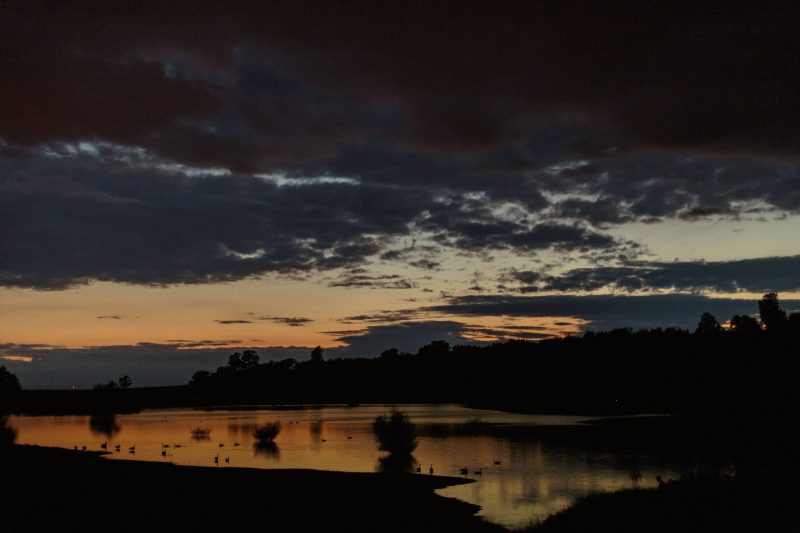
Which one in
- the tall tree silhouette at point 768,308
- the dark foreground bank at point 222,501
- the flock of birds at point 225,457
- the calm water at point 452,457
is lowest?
the calm water at point 452,457

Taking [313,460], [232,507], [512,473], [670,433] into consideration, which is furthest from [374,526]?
[670,433]

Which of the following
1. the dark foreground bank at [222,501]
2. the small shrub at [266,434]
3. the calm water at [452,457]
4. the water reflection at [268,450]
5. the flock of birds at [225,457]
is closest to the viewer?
the dark foreground bank at [222,501]

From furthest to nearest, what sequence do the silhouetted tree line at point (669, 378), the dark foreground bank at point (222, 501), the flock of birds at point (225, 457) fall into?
the silhouetted tree line at point (669, 378) < the flock of birds at point (225, 457) < the dark foreground bank at point (222, 501)

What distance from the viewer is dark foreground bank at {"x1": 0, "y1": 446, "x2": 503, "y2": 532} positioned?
97.9 ft

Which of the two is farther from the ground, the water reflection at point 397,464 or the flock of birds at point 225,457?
the flock of birds at point 225,457

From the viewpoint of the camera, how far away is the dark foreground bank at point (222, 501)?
29.8 meters

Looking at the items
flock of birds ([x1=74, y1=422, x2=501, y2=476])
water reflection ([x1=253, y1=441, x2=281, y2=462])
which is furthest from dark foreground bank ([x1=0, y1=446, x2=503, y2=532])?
water reflection ([x1=253, y1=441, x2=281, y2=462])

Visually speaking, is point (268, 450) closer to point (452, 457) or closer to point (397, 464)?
point (397, 464)

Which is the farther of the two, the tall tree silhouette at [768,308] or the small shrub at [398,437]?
the tall tree silhouette at [768,308]

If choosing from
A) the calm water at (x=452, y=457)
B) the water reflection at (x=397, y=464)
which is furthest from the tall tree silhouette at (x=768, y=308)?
the water reflection at (x=397, y=464)

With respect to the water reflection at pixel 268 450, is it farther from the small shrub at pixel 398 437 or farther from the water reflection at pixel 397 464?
the water reflection at pixel 397 464

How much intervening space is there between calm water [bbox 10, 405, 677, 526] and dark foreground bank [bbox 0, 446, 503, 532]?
3.56 metres

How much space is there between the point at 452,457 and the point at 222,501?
2647 cm

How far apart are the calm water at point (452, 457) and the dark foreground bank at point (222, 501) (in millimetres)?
3559
